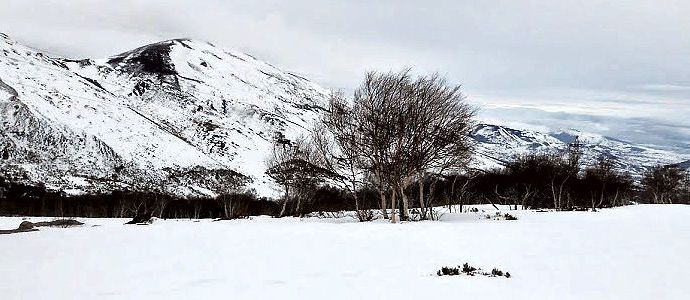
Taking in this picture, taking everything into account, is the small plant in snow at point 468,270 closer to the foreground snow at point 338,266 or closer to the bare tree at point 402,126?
the foreground snow at point 338,266

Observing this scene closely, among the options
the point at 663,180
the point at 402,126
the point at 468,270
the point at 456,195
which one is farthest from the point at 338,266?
the point at 663,180

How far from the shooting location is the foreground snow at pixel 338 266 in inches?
340

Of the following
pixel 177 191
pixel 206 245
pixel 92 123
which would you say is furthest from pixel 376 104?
pixel 92 123

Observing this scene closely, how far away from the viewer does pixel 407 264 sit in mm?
11500

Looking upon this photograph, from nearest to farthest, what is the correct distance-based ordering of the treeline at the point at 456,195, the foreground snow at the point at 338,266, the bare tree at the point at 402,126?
the foreground snow at the point at 338,266 → the bare tree at the point at 402,126 → the treeline at the point at 456,195

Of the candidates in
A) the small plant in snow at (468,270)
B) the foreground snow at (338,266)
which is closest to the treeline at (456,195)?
the foreground snow at (338,266)

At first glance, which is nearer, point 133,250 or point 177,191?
point 133,250

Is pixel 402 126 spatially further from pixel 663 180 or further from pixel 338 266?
pixel 663 180

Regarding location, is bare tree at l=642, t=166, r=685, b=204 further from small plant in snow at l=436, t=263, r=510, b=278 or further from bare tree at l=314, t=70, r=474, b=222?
small plant in snow at l=436, t=263, r=510, b=278

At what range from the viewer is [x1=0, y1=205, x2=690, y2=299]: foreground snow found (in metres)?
8.64

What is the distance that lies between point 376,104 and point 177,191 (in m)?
131

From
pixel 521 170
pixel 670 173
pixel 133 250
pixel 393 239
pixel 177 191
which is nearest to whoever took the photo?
pixel 133 250

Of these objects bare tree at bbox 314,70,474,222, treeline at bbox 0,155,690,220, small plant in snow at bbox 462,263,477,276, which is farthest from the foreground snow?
treeline at bbox 0,155,690,220

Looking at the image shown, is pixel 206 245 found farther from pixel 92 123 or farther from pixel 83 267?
pixel 92 123
